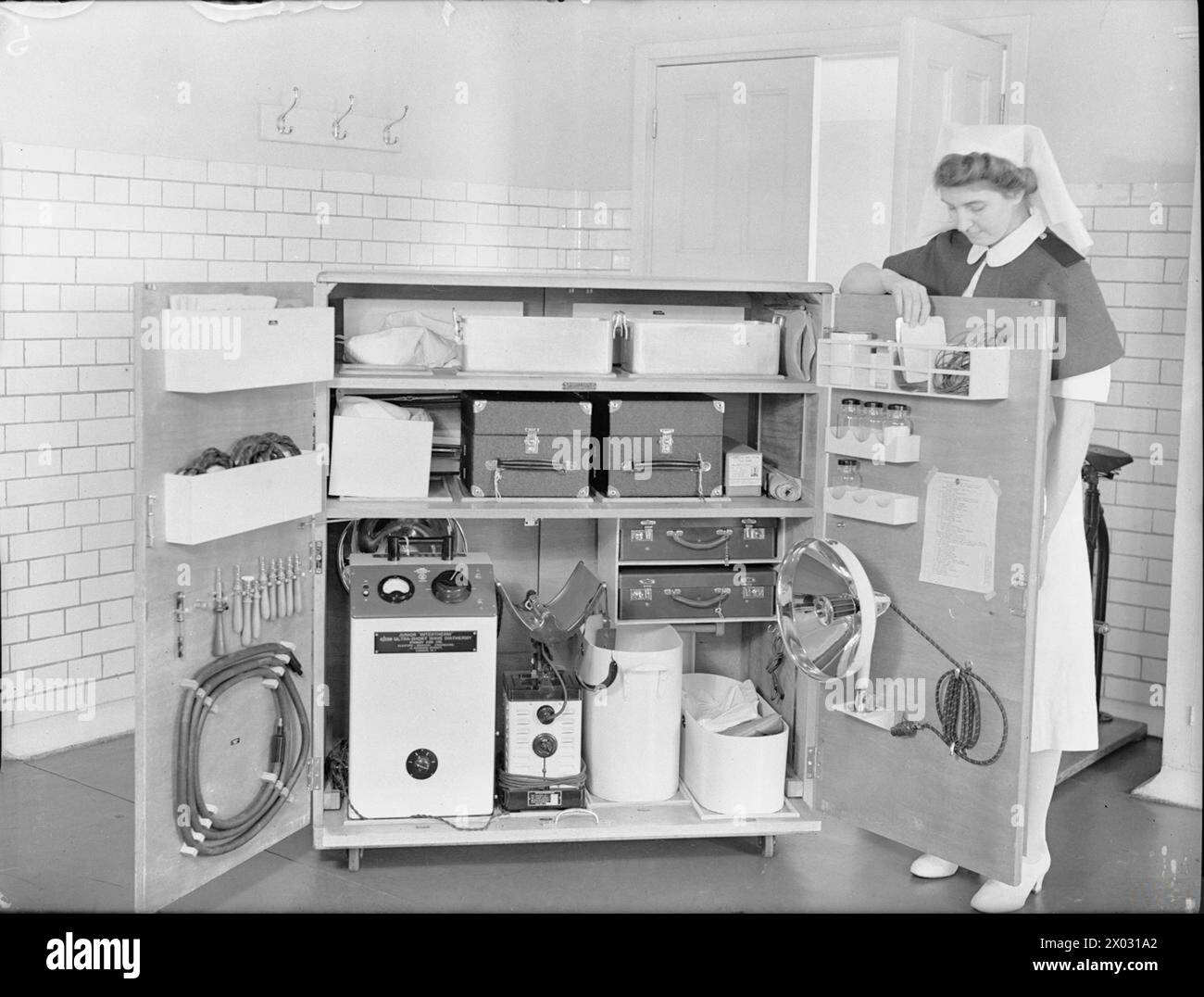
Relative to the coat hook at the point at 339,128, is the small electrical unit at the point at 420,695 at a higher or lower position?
lower

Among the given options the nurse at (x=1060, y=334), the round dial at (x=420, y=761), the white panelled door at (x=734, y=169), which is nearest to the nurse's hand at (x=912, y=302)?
the nurse at (x=1060, y=334)

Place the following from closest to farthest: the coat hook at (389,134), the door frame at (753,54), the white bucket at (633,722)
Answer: the white bucket at (633,722) → the door frame at (753,54) → the coat hook at (389,134)

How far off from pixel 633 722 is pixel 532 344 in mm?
1147

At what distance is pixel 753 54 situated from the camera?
19.8 feet

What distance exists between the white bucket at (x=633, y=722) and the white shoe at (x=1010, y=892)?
0.93m

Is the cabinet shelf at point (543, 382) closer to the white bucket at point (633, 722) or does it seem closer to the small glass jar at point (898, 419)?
the small glass jar at point (898, 419)

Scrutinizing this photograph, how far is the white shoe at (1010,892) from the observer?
360 centimetres

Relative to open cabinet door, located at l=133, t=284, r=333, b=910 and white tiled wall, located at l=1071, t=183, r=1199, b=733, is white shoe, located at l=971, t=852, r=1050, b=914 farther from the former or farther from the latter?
open cabinet door, located at l=133, t=284, r=333, b=910

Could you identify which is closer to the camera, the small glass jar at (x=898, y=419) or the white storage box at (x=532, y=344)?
the small glass jar at (x=898, y=419)

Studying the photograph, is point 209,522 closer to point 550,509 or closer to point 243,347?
point 243,347

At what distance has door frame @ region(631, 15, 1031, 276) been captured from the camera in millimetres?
5344

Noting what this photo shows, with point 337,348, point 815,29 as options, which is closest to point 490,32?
point 815,29

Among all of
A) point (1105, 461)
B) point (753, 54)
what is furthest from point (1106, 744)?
point (753, 54)

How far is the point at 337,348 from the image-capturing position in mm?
3928
